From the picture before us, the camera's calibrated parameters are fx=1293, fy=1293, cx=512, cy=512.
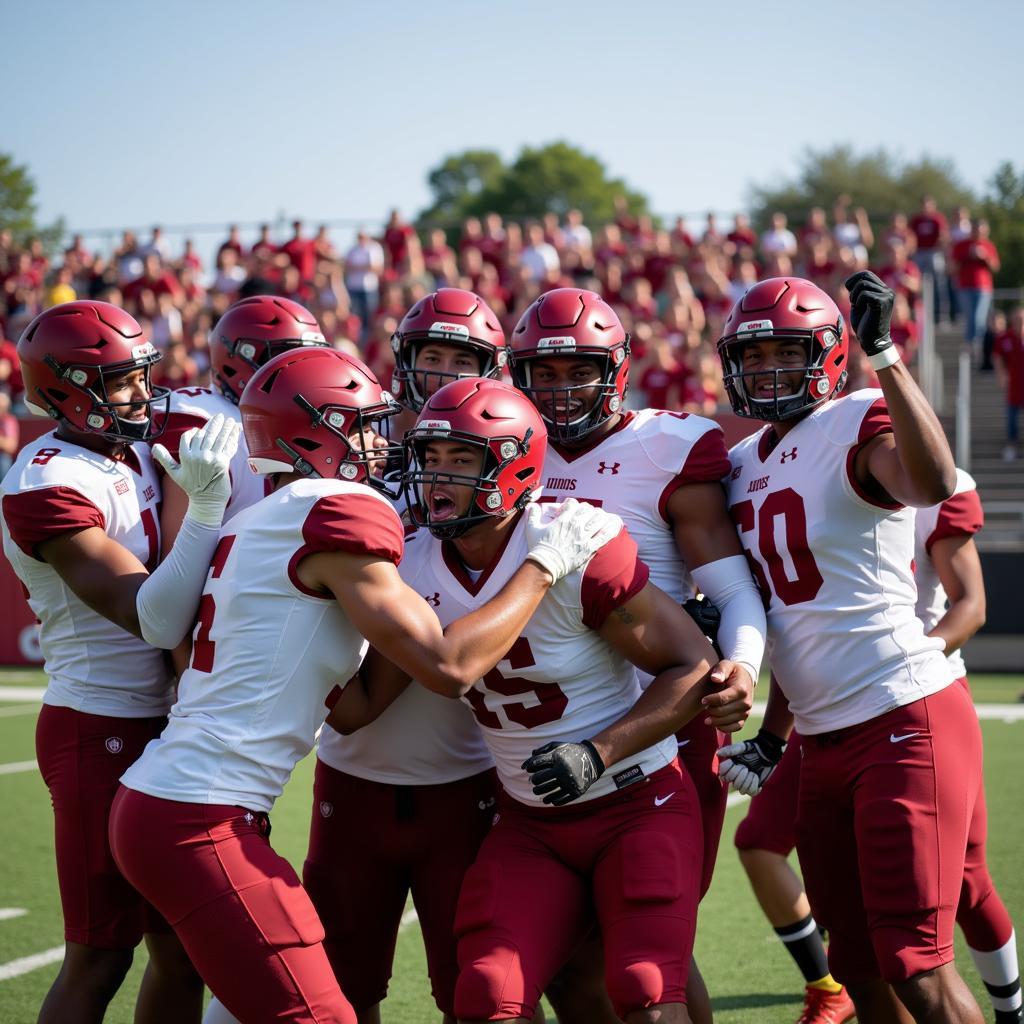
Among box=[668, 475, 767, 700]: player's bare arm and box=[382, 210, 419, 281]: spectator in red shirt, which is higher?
box=[382, 210, 419, 281]: spectator in red shirt

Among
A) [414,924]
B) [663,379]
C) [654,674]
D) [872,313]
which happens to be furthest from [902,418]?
[663,379]

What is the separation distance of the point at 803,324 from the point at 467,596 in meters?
1.21

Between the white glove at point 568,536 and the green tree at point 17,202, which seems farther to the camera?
the green tree at point 17,202

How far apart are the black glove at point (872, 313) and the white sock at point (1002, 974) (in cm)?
196

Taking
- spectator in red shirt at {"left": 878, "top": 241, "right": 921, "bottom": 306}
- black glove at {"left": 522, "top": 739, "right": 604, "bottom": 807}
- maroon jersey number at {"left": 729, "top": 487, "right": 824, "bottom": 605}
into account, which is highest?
spectator in red shirt at {"left": 878, "top": 241, "right": 921, "bottom": 306}

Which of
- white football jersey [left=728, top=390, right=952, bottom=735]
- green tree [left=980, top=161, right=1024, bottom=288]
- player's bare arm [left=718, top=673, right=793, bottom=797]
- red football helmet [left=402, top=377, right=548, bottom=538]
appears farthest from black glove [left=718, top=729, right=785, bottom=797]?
green tree [left=980, top=161, right=1024, bottom=288]

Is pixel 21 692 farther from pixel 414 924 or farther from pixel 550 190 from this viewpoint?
pixel 550 190

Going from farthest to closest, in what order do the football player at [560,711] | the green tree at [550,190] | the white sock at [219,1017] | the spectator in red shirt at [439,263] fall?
the green tree at [550,190], the spectator in red shirt at [439,263], the white sock at [219,1017], the football player at [560,711]

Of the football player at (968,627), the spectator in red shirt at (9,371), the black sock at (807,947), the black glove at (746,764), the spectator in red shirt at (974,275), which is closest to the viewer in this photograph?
the black glove at (746,764)

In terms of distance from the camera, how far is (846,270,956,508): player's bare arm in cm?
310

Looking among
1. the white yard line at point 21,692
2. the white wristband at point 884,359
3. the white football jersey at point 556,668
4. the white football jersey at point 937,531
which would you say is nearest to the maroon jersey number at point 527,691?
the white football jersey at point 556,668

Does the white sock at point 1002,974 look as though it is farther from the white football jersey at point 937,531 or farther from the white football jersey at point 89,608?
the white football jersey at point 89,608

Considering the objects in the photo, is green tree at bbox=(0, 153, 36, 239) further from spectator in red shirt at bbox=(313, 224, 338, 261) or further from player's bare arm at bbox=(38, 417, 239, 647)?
player's bare arm at bbox=(38, 417, 239, 647)

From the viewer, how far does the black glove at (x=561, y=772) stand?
9.63 ft
